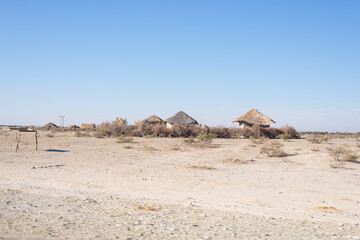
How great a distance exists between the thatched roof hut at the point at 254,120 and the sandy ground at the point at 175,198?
27.5 m

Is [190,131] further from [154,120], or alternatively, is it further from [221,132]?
[154,120]

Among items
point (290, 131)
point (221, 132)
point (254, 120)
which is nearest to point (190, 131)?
point (221, 132)

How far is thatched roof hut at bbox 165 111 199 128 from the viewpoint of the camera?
4898 cm

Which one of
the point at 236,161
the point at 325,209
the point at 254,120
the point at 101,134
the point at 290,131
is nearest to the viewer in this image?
the point at 325,209

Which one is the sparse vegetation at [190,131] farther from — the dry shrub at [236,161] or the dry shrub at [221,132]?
the dry shrub at [236,161]

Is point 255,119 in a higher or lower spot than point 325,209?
higher

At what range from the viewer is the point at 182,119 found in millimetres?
49594

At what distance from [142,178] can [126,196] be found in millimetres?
3424

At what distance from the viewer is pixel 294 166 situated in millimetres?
15906

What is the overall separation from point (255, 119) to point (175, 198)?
37.9 meters

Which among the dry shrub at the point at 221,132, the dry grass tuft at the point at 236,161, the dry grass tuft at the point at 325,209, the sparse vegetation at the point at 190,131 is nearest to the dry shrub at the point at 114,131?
the sparse vegetation at the point at 190,131

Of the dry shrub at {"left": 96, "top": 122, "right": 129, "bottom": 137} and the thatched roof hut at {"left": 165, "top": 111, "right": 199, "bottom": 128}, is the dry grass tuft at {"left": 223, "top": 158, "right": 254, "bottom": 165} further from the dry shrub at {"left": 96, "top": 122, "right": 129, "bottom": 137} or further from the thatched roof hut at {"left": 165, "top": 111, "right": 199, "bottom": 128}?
the thatched roof hut at {"left": 165, "top": 111, "right": 199, "bottom": 128}

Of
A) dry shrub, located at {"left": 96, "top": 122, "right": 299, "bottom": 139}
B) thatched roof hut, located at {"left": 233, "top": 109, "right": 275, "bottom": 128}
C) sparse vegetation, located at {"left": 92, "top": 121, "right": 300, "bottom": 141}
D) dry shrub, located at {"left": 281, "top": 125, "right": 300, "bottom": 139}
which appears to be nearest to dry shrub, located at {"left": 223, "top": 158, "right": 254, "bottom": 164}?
sparse vegetation, located at {"left": 92, "top": 121, "right": 300, "bottom": 141}

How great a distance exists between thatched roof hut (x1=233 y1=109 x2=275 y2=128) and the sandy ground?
27.5 metres
